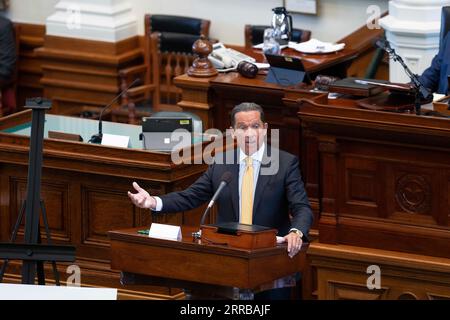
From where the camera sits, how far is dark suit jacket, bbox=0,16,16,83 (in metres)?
10.6

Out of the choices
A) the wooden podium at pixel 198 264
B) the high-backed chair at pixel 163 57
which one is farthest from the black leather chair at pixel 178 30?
the wooden podium at pixel 198 264

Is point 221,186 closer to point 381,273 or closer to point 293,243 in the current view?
point 293,243

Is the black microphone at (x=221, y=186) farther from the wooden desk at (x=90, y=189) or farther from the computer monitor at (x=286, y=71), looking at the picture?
the computer monitor at (x=286, y=71)

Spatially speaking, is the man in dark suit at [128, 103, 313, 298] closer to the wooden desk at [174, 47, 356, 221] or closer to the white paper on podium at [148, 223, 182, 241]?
the white paper on podium at [148, 223, 182, 241]

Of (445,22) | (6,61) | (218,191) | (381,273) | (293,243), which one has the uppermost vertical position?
(445,22)

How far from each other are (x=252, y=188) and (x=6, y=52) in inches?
199

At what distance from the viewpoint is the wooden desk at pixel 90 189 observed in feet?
22.8

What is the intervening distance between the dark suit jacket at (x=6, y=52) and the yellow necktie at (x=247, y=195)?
4995 millimetres

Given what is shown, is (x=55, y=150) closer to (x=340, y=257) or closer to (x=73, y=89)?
(x=340, y=257)

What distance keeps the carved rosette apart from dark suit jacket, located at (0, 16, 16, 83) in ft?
16.2

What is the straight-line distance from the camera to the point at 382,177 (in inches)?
253

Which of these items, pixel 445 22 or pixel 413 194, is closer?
pixel 413 194

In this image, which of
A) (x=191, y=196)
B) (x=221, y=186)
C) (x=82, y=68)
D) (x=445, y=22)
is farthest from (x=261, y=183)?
(x=82, y=68)
